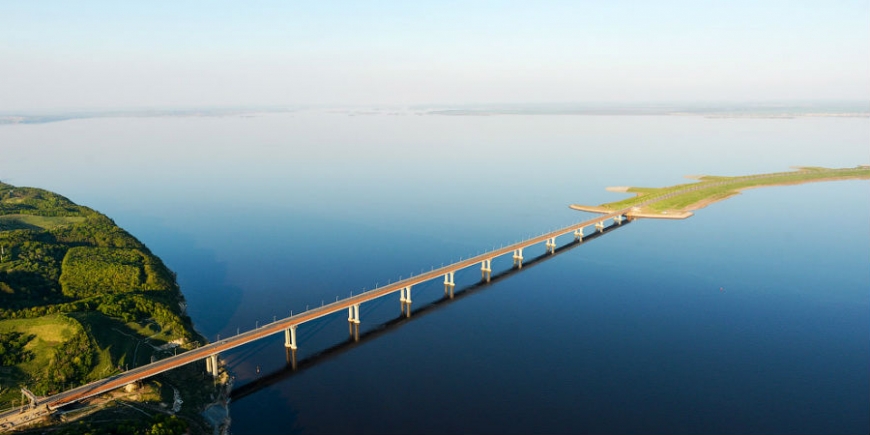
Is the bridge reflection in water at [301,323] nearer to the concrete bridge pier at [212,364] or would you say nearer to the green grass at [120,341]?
the concrete bridge pier at [212,364]

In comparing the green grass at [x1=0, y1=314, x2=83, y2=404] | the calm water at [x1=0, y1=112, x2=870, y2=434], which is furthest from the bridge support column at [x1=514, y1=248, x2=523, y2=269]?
the green grass at [x1=0, y1=314, x2=83, y2=404]

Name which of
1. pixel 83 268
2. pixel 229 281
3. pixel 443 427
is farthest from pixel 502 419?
pixel 83 268

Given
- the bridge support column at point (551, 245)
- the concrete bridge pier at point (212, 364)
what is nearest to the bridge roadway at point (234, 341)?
the concrete bridge pier at point (212, 364)

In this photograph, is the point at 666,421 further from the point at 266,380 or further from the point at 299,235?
the point at 299,235

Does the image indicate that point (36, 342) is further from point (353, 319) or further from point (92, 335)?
point (353, 319)

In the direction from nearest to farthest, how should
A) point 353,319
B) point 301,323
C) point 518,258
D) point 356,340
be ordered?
1. point 356,340
2. point 301,323
3. point 353,319
4. point 518,258

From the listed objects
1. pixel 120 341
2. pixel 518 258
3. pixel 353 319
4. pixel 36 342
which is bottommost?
pixel 353 319

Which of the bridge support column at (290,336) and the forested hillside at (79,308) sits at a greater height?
the forested hillside at (79,308)

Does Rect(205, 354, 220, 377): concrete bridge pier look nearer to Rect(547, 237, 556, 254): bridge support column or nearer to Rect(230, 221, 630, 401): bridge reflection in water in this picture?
Rect(230, 221, 630, 401): bridge reflection in water

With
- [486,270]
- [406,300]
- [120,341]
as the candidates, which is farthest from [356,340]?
[486,270]
